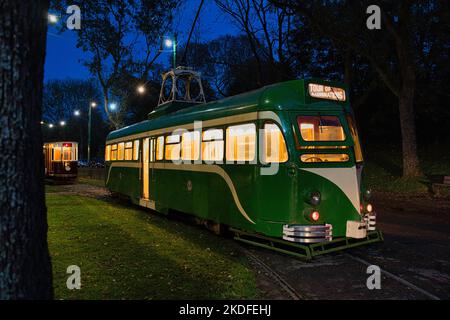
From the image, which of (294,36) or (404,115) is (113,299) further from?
(294,36)

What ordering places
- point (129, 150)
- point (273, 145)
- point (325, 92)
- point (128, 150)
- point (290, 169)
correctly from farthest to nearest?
point (128, 150), point (129, 150), point (325, 92), point (273, 145), point (290, 169)

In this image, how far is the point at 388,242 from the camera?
966cm

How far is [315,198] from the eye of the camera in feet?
25.9

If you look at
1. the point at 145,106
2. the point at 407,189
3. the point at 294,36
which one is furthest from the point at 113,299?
the point at 145,106

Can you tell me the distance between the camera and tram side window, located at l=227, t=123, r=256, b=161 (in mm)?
8578

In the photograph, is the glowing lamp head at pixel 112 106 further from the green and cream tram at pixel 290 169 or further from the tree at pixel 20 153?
the tree at pixel 20 153

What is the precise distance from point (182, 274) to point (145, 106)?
45.4m

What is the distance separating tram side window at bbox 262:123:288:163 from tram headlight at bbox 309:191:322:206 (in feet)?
2.61

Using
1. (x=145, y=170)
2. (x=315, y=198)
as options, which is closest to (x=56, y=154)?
(x=145, y=170)

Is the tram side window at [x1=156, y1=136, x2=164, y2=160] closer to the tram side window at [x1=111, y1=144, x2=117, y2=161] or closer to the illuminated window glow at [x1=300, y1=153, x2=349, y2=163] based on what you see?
the tram side window at [x1=111, y1=144, x2=117, y2=161]

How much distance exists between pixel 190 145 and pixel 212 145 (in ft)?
4.25

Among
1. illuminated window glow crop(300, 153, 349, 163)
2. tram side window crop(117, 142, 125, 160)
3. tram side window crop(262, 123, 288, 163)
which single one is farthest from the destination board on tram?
tram side window crop(117, 142, 125, 160)

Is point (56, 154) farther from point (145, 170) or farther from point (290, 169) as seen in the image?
point (290, 169)

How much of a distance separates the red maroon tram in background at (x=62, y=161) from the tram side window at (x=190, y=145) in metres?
20.9
